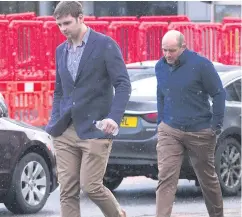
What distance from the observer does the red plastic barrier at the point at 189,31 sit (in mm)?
19728

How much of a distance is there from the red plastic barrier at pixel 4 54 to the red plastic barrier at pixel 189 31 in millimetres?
3154

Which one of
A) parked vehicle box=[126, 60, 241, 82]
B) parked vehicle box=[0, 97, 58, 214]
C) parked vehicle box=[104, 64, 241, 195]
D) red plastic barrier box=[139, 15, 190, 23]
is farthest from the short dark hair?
red plastic barrier box=[139, 15, 190, 23]

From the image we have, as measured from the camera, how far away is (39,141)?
11.1m

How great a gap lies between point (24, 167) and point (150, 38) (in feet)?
30.2

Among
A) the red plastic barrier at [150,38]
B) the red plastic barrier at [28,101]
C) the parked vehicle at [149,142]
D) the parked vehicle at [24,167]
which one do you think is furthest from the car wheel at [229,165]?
the red plastic barrier at [150,38]

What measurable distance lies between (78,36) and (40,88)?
11.3 m

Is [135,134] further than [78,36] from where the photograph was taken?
Yes

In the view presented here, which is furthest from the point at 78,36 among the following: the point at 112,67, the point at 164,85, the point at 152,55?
the point at 152,55

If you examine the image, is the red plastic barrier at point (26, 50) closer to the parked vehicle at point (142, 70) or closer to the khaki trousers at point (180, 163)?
the parked vehicle at point (142, 70)

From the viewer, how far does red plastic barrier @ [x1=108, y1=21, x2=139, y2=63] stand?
19.3 meters

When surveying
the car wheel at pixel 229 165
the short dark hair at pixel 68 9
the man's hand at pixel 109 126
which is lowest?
the car wheel at pixel 229 165

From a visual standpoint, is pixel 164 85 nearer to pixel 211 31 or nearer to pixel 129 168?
pixel 129 168

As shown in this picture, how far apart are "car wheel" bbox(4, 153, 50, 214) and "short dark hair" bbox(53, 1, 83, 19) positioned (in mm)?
3686

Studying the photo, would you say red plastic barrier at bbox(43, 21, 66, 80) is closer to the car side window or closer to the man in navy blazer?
the car side window
